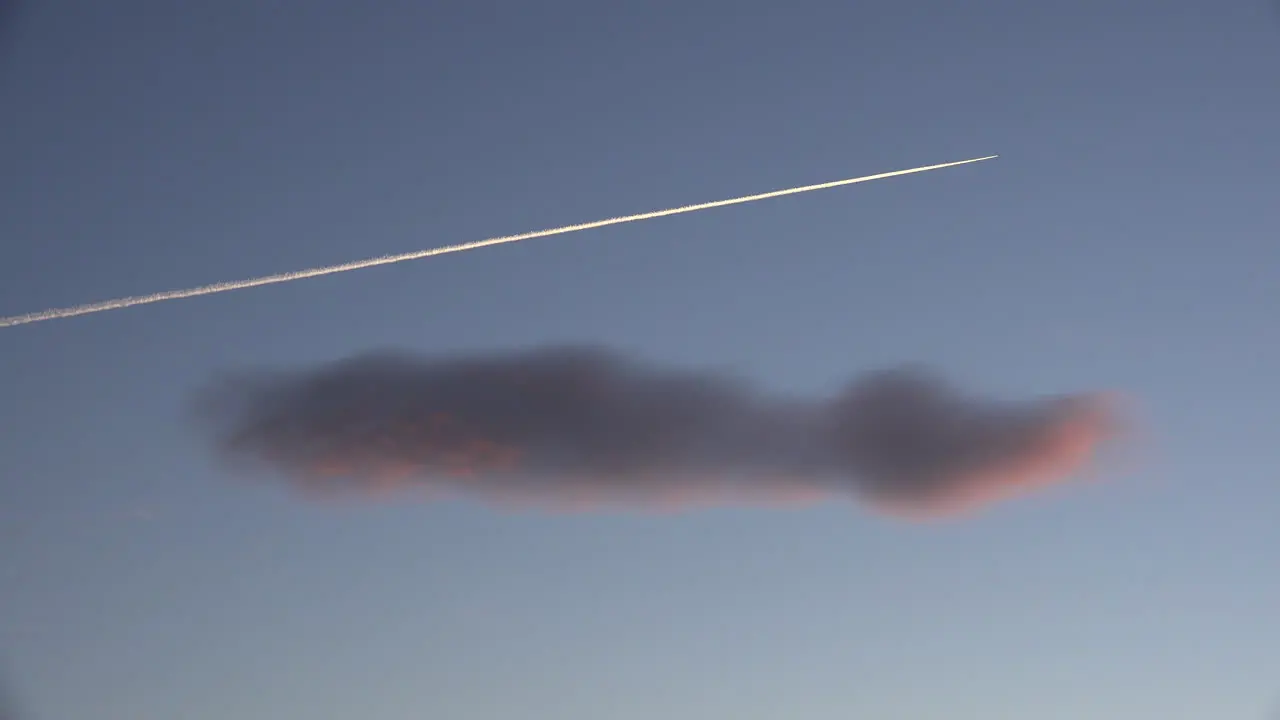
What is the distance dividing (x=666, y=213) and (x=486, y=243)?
1673 centimetres

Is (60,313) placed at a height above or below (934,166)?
above

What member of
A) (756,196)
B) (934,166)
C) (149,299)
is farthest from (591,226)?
(149,299)

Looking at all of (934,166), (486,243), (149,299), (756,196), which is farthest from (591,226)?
(149,299)

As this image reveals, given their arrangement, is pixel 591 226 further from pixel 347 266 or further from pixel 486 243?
pixel 347 266

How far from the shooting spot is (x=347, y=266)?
10738 cm

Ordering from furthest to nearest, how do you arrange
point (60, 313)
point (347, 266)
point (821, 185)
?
point (821, 185) < point (347, 266) < point (60, 313)

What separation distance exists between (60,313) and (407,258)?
2705cm

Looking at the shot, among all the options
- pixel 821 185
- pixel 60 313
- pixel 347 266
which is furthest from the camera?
pixel 821 185

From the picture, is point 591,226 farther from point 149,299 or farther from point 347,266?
point 149,299

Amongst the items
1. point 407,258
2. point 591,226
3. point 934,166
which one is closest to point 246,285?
point 407,258

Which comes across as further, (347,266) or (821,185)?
(821,185)

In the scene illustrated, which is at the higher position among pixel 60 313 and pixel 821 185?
pixel 60 313

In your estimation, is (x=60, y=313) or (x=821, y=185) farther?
(x=821, y=185)

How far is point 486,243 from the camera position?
4131 inches
